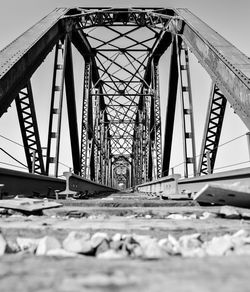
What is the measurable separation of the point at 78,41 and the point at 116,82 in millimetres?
7389

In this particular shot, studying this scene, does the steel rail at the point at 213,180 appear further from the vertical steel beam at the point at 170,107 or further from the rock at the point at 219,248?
the vertical steel beam at the point at 170,107

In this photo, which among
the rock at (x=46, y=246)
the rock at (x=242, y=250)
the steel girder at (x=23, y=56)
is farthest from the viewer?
the steel girder at (x=23, y=56)

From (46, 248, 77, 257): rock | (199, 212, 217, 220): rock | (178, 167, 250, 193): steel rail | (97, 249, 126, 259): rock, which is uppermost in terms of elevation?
(178, 167, 250, 193): steel rail

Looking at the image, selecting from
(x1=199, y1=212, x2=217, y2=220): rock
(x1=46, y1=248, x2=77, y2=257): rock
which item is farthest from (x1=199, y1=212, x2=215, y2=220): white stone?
(x1=46, y1=248, x2=77, y2=257): rock

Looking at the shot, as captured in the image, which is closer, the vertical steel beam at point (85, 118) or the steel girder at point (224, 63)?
the steel girder at point (224, 63)

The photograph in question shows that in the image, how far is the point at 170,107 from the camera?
588 inches

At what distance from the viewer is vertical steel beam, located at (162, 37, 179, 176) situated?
13464 millimetres

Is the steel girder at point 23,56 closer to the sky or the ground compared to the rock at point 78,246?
closer to the sky

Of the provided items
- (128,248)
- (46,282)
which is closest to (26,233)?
(128,248)

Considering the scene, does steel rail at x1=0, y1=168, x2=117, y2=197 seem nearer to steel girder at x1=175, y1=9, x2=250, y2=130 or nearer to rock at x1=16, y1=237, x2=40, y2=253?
rock at x1=16, y1=237, x2=40, y2=253

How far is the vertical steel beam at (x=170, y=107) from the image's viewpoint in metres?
13.5

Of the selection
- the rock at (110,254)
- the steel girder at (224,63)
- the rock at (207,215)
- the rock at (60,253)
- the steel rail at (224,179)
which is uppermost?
the steel girder at (224,63)

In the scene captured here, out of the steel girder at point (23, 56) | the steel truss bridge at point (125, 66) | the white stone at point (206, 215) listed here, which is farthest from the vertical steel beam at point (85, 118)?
the white stone at point (206, 215)

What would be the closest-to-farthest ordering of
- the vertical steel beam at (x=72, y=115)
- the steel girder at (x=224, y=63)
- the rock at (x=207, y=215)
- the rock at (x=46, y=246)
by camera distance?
the rock at (x=46, y=246)
the rock at (x=207, y=215)
the steel girder at (x=224, y=63)
the vertical steel beam at (x=72, y=115)
